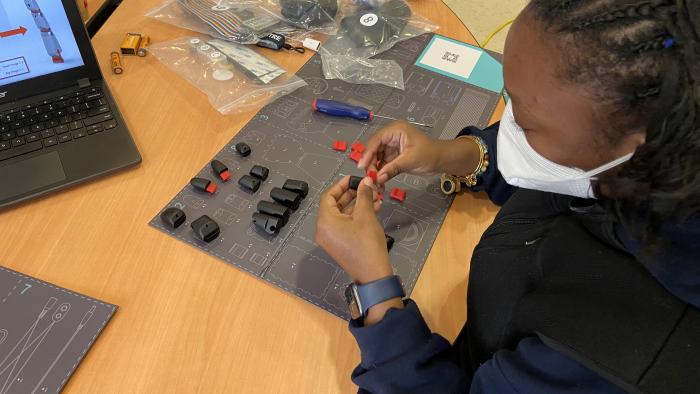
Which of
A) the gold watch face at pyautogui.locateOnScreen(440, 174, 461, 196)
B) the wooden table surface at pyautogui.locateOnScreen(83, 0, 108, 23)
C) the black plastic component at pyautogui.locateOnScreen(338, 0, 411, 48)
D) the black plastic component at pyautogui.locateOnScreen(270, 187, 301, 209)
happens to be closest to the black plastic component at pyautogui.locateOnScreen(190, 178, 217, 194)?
the black plastic component at pyautogui.locateOnScreen(270, 187, 301, 209)

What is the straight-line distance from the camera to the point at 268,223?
826 mm

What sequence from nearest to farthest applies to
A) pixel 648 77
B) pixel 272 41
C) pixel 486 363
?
pixel 648 77
pixel 486 363
pixel 272 41

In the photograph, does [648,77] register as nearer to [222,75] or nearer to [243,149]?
[243,149]

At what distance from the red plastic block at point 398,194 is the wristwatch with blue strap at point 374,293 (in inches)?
9.3

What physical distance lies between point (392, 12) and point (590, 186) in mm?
892

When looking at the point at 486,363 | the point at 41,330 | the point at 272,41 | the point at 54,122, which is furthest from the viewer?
the point at 272,41

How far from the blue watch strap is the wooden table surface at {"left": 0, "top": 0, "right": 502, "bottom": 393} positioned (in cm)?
8

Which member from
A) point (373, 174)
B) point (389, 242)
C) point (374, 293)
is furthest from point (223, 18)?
point (374, 293)

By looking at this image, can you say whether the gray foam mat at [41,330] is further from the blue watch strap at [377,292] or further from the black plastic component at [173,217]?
the blue watch strap at [377,292]

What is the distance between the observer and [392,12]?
1.31m

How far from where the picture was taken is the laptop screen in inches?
33.5

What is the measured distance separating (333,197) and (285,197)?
110mm

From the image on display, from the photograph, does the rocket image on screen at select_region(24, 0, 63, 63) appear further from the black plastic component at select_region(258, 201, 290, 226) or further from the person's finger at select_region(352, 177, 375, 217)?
the person's finger at select_region(352, 177, 375, 217)

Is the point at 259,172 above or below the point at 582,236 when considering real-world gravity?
below
